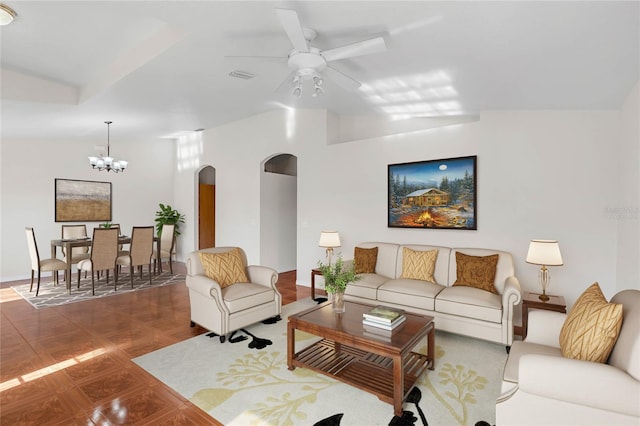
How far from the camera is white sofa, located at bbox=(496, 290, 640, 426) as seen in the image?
1556 mm

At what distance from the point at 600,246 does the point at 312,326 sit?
3362 mm

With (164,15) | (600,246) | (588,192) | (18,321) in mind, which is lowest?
(18,321)

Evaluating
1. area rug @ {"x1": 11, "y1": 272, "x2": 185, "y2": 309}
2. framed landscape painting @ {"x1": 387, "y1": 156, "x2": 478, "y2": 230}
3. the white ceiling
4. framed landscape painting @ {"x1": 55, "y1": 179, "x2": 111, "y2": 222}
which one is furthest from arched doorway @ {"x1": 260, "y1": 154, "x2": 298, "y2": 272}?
framed landscape painting @ {"x1": 55, "y1": 179, "x2": 111, "y2": 222}

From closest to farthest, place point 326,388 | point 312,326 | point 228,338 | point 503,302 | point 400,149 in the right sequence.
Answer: point 326,388
point 312,326
point 503,302
point 228,338
point 400,149

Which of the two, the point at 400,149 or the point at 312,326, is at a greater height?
the point at 400,149

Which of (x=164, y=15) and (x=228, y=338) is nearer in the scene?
(x=164, y=15)

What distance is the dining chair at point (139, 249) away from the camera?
580 centimetres

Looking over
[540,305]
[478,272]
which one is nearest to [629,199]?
[540,305]

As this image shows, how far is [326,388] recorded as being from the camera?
2.50m

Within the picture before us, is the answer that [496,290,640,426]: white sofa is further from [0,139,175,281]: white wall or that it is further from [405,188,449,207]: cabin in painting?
[0,139,175,281]: white wall

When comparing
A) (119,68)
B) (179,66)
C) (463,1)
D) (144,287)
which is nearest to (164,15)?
(179,66)

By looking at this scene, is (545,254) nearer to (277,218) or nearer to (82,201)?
(277,218)

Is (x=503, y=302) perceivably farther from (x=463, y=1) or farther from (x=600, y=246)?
(x=463, y=1)

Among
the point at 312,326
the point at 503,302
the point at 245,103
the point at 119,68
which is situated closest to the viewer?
the point at 312,326
